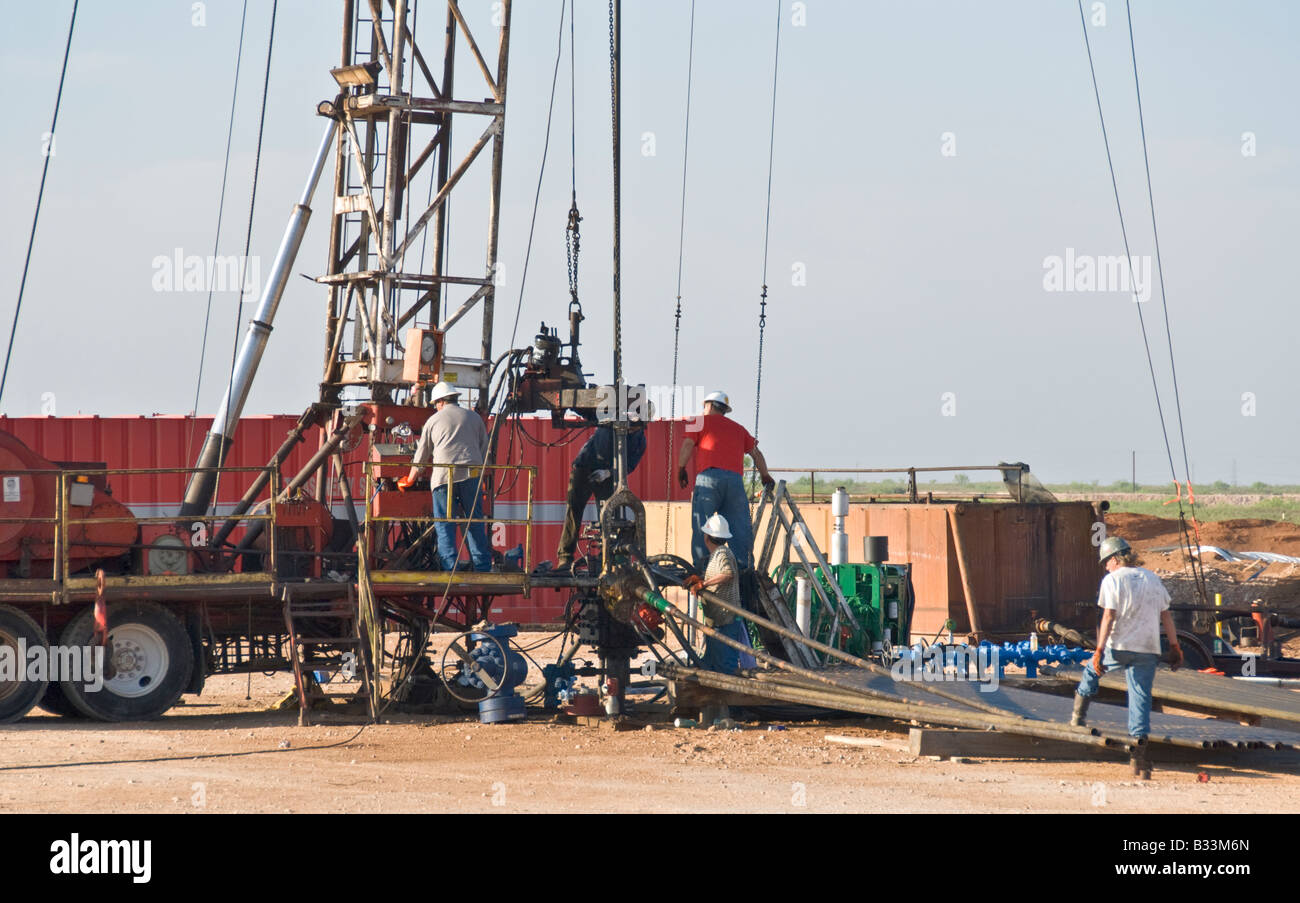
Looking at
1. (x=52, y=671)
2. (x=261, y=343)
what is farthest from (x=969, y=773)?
(x=261, y=343)

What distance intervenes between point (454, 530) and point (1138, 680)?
6.34m

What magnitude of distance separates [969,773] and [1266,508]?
70.0 m

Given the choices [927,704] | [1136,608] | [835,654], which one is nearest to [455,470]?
[835,654]

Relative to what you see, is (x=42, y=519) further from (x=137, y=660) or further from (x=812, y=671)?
(x=812, y=671)

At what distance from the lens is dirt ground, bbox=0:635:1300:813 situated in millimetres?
9969

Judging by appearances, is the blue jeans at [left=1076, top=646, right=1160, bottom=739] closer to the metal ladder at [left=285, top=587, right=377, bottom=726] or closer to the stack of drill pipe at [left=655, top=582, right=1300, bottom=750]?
the stack of drill pipe at [left=655, top=582, right=1300, bottom=750]

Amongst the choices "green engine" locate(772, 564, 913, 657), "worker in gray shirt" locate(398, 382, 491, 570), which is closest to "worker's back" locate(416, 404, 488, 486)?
"worker in gray shirt" locate(398, 382, 491, 570)

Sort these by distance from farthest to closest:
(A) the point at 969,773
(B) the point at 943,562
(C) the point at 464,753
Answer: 1. (B) the point at 943,562
2. (C) the point at 464,753
3. (A) the point at 969,773

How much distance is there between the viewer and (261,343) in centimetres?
1788

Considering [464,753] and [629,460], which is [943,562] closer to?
[629,460]

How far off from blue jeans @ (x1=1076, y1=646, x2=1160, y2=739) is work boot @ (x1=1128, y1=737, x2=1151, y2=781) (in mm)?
63

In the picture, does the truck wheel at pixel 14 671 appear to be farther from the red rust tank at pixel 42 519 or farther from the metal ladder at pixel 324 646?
the metal ladder at pixel 324 646

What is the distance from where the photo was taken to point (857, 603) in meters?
15.7

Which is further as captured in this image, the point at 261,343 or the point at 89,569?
the point at 261,343
